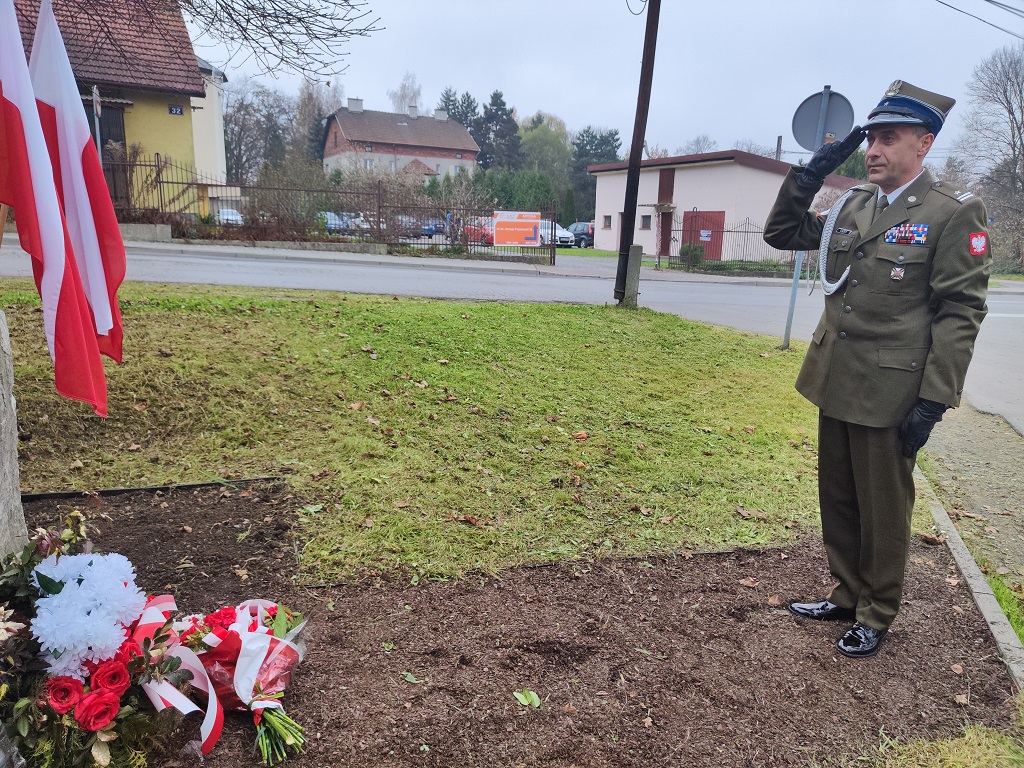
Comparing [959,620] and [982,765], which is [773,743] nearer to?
[982,765]

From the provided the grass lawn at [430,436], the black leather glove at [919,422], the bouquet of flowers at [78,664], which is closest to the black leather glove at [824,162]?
the black leather glove at [919,422]

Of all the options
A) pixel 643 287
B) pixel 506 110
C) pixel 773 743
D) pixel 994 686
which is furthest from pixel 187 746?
pixel 506 110

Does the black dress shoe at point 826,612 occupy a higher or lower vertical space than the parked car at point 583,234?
lower

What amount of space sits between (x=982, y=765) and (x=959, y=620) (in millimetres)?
1078

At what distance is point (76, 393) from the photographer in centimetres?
256

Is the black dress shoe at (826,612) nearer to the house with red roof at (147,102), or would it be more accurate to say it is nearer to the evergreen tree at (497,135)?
the house with red roof at (147,102)

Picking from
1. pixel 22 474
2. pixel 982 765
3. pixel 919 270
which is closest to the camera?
pixel 982 765

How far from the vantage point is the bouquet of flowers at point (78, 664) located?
2109 mm

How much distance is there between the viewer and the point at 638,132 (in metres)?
11.6

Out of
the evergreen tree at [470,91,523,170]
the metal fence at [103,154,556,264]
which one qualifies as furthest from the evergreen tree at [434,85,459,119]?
the metal fence at [103,154,556,264]

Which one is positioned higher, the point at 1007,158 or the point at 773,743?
the point at 1007,158

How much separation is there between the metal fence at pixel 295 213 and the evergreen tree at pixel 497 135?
52732mm

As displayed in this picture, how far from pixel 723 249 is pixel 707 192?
11.1 feet

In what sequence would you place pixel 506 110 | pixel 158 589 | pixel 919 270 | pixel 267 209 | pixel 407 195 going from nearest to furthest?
pixel 919 270
pixel 158 589
pixel 267 209
pixel 407 195
pixel 506 110
